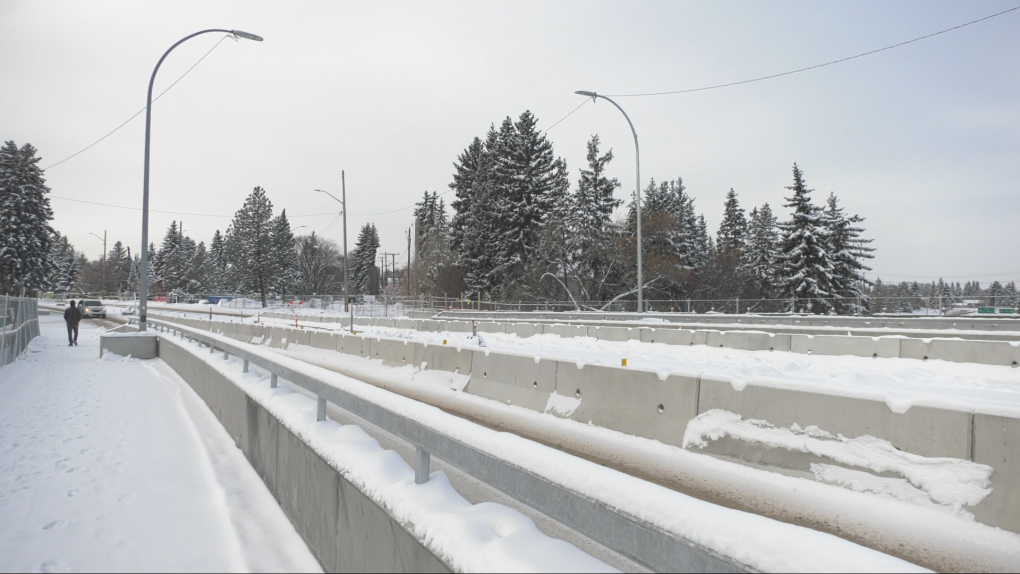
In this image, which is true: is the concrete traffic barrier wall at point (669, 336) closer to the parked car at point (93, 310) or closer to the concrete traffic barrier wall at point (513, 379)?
the concrete traffic barrier wall at point (513, 379)

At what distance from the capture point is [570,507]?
2291mm

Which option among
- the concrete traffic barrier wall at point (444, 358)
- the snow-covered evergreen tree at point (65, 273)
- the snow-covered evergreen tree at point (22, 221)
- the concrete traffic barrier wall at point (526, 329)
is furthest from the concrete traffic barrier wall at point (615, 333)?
the snow-covered evergreen tree at point (65, 273)

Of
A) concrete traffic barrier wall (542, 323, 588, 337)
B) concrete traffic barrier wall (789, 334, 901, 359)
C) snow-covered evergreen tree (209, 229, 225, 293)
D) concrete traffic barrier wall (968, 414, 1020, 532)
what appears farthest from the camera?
snow-covered evergreen tree (209, 229, 225, 293)

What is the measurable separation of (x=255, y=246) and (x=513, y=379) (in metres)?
90.3

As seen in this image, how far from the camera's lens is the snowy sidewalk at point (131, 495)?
417cm

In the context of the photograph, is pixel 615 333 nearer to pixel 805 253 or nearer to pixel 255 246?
pixel 805 253

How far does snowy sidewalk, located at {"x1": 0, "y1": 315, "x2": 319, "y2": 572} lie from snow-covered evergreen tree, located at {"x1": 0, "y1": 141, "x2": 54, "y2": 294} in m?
66.4

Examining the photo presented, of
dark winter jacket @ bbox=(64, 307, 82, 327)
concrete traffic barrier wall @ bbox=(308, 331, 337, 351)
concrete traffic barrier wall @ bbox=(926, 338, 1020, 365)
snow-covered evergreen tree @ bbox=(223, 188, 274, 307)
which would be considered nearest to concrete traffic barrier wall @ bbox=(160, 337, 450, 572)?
concrete traffic barrier wall @ bbox=(308, 331, 337, 351)

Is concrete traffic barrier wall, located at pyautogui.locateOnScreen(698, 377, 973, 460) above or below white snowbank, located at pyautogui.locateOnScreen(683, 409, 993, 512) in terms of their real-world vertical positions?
above

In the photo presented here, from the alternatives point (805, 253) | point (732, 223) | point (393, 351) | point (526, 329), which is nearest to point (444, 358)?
point (393, 351)

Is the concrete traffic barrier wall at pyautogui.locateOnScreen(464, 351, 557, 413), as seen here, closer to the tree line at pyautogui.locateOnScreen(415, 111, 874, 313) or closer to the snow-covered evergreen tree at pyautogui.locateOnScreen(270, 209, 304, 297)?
the tree line at pyautogui.locateOnScreen(415, 111, 874, 313)

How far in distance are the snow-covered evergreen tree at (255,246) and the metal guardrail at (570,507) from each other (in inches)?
3643

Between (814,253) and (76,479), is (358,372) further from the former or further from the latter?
(814,253)

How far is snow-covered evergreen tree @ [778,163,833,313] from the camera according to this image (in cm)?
5144
